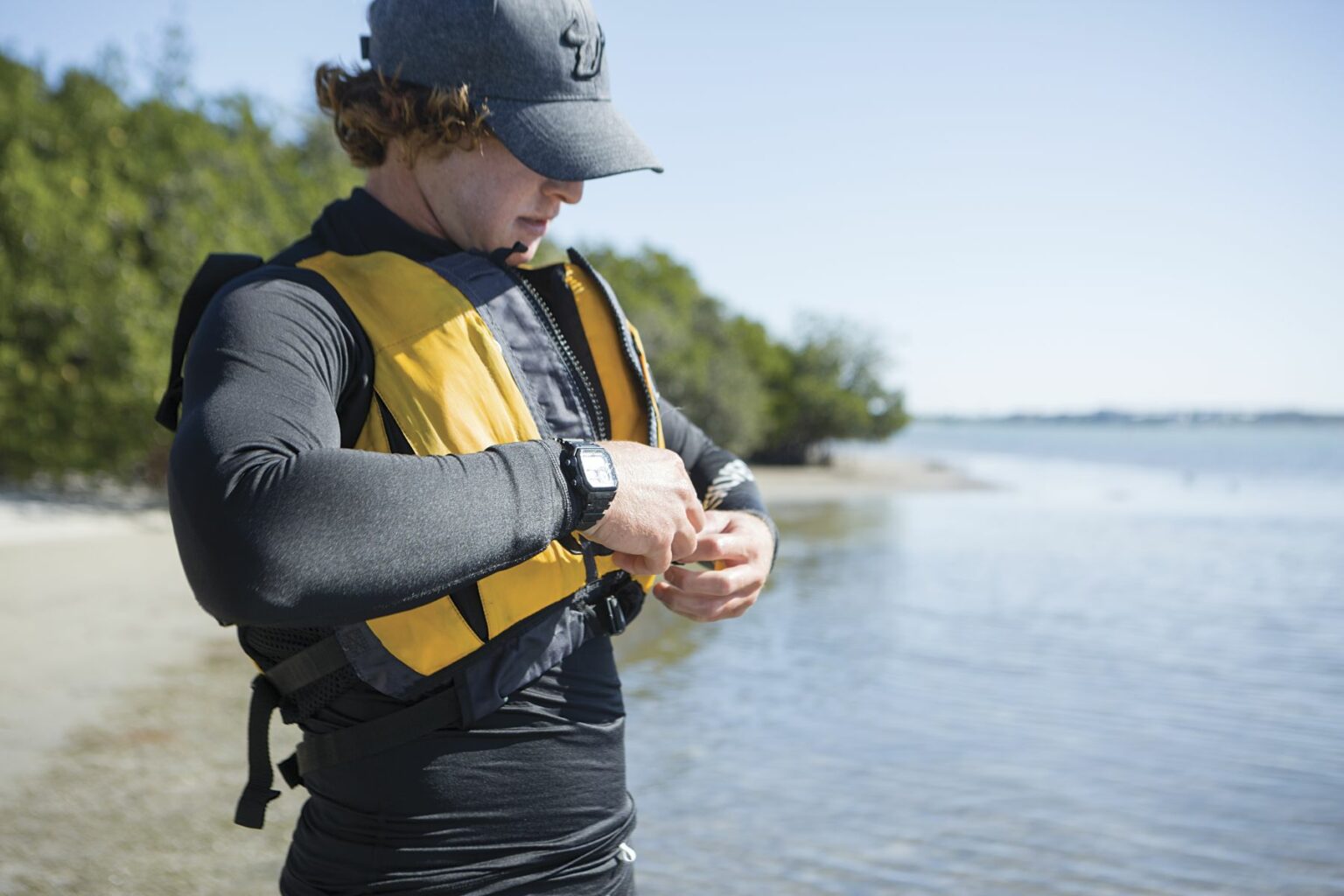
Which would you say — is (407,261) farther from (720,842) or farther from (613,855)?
(720,842)

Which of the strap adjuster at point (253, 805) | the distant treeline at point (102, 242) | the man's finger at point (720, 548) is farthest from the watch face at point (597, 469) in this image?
the distant treeline at point (102, 242)

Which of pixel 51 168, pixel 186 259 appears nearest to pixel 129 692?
pixel 186 259

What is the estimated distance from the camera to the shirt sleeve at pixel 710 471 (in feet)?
6.58

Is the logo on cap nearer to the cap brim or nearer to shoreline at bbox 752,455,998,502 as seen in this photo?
the cap brim

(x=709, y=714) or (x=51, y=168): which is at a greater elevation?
(x=51, y=168)

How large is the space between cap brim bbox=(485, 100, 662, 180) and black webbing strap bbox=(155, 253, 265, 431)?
414mm

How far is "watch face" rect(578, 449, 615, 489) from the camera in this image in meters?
1.28

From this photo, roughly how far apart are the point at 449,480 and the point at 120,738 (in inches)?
306

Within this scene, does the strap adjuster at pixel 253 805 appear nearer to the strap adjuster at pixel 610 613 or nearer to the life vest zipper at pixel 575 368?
the strap adjuster at pixel 610 613

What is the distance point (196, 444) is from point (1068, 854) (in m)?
6.63

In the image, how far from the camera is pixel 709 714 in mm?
9391

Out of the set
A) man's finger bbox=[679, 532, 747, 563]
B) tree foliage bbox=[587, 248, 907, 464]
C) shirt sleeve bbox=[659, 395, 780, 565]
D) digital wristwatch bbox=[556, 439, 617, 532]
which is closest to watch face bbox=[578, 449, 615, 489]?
digital wristwatch bbox=[556, 439, 617, 532]

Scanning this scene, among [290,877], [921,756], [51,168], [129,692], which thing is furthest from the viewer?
[51,168]

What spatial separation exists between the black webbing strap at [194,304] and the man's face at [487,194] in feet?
0.95
